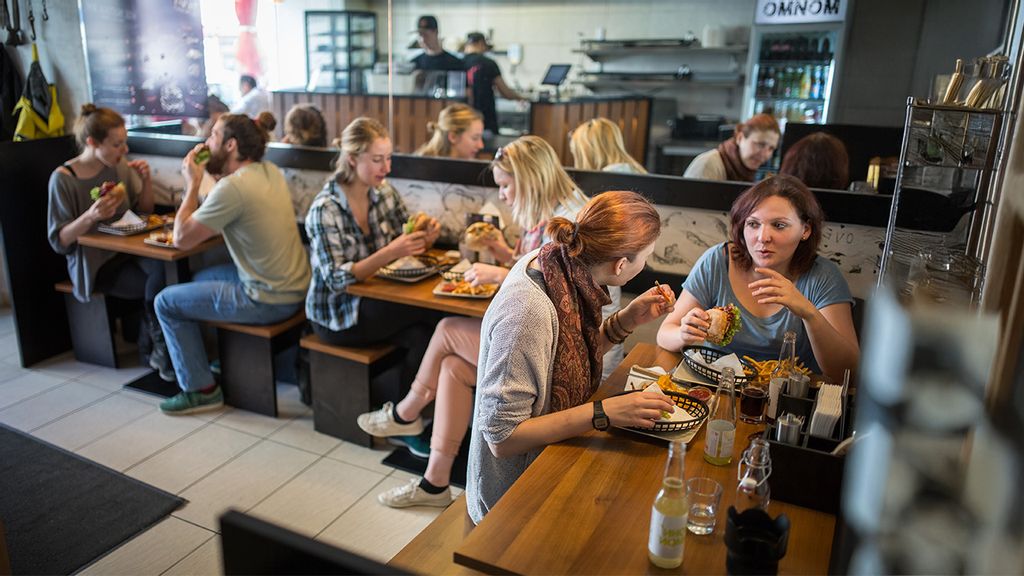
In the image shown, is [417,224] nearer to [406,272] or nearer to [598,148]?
[406,272]

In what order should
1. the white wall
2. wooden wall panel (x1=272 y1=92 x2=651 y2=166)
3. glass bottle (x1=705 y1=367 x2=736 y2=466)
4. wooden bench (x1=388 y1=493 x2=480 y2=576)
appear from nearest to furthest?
glass bottle (x1=705 y1=367 x2=736 y2=466) < wooden bench (x1=388 y1=493 x2=480 y2=576) < wooden wall panel (x1=272 y1=92 x2=651 y2=166) < the white wall

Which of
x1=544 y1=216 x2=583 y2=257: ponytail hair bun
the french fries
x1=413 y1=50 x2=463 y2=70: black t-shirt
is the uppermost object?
x1=413 y1=50 x2=463 y2=70: black t-shirt

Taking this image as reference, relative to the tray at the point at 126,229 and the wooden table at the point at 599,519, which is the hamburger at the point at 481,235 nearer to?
the wooden table at the point at 599,519

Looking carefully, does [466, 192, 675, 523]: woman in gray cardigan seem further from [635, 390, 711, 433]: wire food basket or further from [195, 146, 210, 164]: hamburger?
[195, 146, 210, 164]: hamburger

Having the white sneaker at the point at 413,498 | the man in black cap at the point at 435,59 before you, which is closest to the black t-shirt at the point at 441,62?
the man in black cap at the point at 435,59

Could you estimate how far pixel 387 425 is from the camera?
3.14 m

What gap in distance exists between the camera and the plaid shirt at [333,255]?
10.2ft

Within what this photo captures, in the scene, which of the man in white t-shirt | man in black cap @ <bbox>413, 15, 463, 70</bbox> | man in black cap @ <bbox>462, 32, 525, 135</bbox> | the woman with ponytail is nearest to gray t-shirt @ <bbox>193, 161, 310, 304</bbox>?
the woman with ponytail

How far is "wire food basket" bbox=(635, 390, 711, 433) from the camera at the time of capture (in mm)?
1718

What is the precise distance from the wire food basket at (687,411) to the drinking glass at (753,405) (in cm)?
10

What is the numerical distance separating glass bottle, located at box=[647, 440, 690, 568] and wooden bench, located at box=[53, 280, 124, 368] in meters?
3.71

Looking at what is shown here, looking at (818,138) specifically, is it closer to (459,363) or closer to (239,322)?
(459,363)

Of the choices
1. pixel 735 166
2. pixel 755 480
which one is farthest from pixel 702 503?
pixel 735 166

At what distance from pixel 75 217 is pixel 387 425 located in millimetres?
2208
